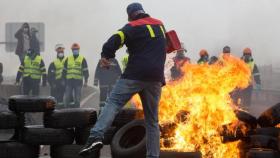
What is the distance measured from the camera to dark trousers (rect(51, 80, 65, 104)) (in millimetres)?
19031

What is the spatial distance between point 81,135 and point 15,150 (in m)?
1.01

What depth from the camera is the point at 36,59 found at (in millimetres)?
19266

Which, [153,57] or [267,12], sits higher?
[267,12]

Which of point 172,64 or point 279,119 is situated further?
point 172,64

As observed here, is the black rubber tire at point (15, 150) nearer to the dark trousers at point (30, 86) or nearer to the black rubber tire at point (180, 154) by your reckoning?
the black rubber tire at point (180, 154)

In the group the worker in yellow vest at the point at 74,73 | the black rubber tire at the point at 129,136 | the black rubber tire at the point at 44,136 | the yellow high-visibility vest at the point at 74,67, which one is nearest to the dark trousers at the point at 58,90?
the worker in yellow vest at the point at 74,73

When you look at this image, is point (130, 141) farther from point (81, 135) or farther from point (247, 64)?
point (247, 64)

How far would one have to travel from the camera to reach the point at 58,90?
1923 centimetres

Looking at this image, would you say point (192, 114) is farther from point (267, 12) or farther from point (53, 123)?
point (267, 12)

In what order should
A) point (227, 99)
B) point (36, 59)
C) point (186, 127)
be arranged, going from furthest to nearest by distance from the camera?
point (36, 59) → point (227, 99) → point (186, 127)

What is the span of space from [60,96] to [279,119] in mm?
11748

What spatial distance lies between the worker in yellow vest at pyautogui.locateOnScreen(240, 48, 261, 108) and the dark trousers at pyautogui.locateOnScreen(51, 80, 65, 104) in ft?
19.6

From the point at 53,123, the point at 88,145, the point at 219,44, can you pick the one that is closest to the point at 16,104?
the point at 53,123

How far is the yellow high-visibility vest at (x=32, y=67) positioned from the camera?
1922 cm
